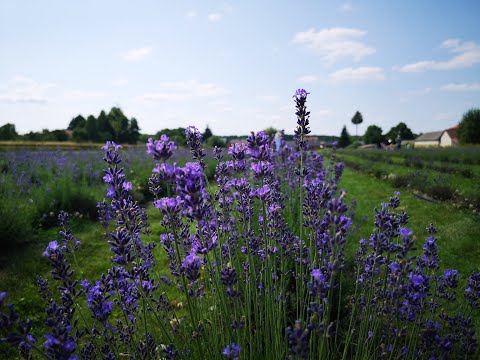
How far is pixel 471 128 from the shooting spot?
37.5 meters

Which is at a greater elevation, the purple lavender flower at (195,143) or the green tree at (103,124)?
the green tree at (103,124)

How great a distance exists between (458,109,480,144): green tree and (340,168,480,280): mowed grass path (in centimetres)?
3556

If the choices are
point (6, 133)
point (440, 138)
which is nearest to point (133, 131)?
point (6, 133)

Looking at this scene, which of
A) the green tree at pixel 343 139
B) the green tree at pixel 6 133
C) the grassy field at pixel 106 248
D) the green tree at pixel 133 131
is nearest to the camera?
the grassy field at pixel 106 248

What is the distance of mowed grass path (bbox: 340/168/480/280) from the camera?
4.34 meters

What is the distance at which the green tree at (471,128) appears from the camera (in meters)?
37.2

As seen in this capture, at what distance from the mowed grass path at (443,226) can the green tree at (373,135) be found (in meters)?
69.7

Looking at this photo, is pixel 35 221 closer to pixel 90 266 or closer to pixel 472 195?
pixel 90 266

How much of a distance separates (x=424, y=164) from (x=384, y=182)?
3.74 meters

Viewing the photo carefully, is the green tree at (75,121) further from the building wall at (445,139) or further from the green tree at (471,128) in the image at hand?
the building wall at (445,139)

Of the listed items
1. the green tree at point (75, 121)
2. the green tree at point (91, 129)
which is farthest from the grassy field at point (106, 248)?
the green tree at point (75, 121)

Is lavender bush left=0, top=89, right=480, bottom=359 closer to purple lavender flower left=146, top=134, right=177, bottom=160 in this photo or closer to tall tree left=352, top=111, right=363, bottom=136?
purple lavender flower left=146, top=134, right=177, bottom=160

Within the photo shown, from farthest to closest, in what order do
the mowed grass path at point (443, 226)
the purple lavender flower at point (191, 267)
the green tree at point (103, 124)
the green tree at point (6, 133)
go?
the green tree at point (103, 124) < the green tree at point (6, 133) < the mowed grass path at point (443, 226) < the purple lavender flower at point (191, 267)

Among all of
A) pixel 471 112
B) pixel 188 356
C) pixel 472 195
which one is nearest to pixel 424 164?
pixel 472 195
